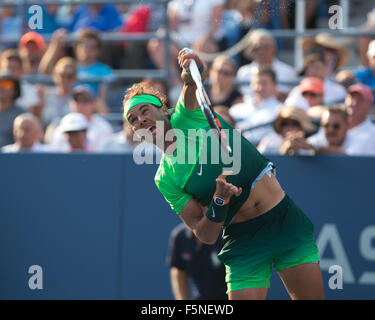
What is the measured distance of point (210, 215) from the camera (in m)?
4.09

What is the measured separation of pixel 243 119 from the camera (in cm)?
729

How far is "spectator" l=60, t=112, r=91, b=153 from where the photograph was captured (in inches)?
281

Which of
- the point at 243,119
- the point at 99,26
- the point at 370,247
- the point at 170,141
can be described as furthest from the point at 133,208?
the point at 99,26

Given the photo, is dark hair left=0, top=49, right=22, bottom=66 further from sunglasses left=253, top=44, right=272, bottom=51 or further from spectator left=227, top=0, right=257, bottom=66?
sunglasses left=253, top=44, right=272, bottom=51

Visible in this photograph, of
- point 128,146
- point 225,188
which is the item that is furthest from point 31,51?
point 225,188

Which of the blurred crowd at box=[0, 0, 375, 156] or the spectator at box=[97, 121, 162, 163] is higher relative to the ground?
the blurred crowd at box=[0, 0, 375, 156]

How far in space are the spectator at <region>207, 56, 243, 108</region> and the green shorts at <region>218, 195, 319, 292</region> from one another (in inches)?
124

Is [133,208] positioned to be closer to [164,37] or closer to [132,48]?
[164,37]

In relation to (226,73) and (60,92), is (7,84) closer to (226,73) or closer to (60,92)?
(60,92)

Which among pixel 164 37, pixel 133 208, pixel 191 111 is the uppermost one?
pixel 164 37

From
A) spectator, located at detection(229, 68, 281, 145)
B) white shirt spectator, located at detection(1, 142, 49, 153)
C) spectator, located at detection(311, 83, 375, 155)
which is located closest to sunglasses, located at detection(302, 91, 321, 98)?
spectator, located at detection(229, 68, 281, 145)

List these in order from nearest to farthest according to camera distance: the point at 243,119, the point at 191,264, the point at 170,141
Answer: the point at 170,141 < the point at 191,264 < the point at 243,119

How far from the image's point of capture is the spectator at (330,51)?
761 centimetres
